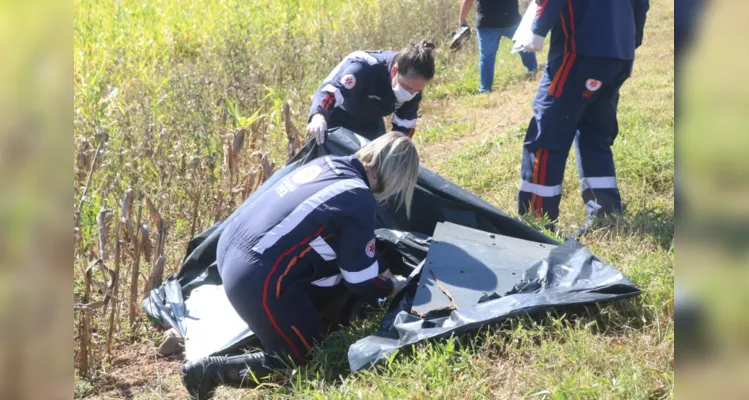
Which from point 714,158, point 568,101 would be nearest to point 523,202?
point 568,101

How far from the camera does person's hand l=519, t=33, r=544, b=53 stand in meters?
3.95

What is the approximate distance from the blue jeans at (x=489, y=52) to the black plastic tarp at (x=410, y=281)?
14.3ft

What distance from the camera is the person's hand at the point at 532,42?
3.95 meters

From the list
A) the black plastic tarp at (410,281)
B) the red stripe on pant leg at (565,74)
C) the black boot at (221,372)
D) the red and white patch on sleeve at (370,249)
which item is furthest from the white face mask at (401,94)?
the black boot at (221,372)

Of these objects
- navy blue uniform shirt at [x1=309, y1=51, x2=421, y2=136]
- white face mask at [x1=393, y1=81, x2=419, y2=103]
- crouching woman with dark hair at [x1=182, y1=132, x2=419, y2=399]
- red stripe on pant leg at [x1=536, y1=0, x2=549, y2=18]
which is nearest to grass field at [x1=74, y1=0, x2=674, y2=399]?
crouching woman with dark hair at [x1=182, y1=132, x2=419, y2=399]

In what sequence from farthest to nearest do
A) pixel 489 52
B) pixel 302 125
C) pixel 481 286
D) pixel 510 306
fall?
pixel 489 52, pixel 302 125, pixel 481 286, pixel 510 306

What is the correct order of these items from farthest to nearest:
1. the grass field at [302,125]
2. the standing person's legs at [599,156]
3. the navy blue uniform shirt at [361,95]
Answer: the standing person's legs at [599,156], the navy blue uniform shirt at [361,95], the grass field at [302,125]

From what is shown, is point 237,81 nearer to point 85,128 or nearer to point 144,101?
point 144,101

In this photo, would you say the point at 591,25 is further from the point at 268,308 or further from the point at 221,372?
the point at 221,372

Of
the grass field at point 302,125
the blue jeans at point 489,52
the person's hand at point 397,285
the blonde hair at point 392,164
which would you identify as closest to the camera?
the grass field at point 302,125

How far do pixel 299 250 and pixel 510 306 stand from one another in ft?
2.93

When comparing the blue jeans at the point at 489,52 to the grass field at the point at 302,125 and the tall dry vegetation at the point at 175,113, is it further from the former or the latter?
the tall dry vegetation at the point at 175,113

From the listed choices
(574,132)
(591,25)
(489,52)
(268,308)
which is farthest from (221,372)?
(489,52)

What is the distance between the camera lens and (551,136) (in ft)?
13.4
